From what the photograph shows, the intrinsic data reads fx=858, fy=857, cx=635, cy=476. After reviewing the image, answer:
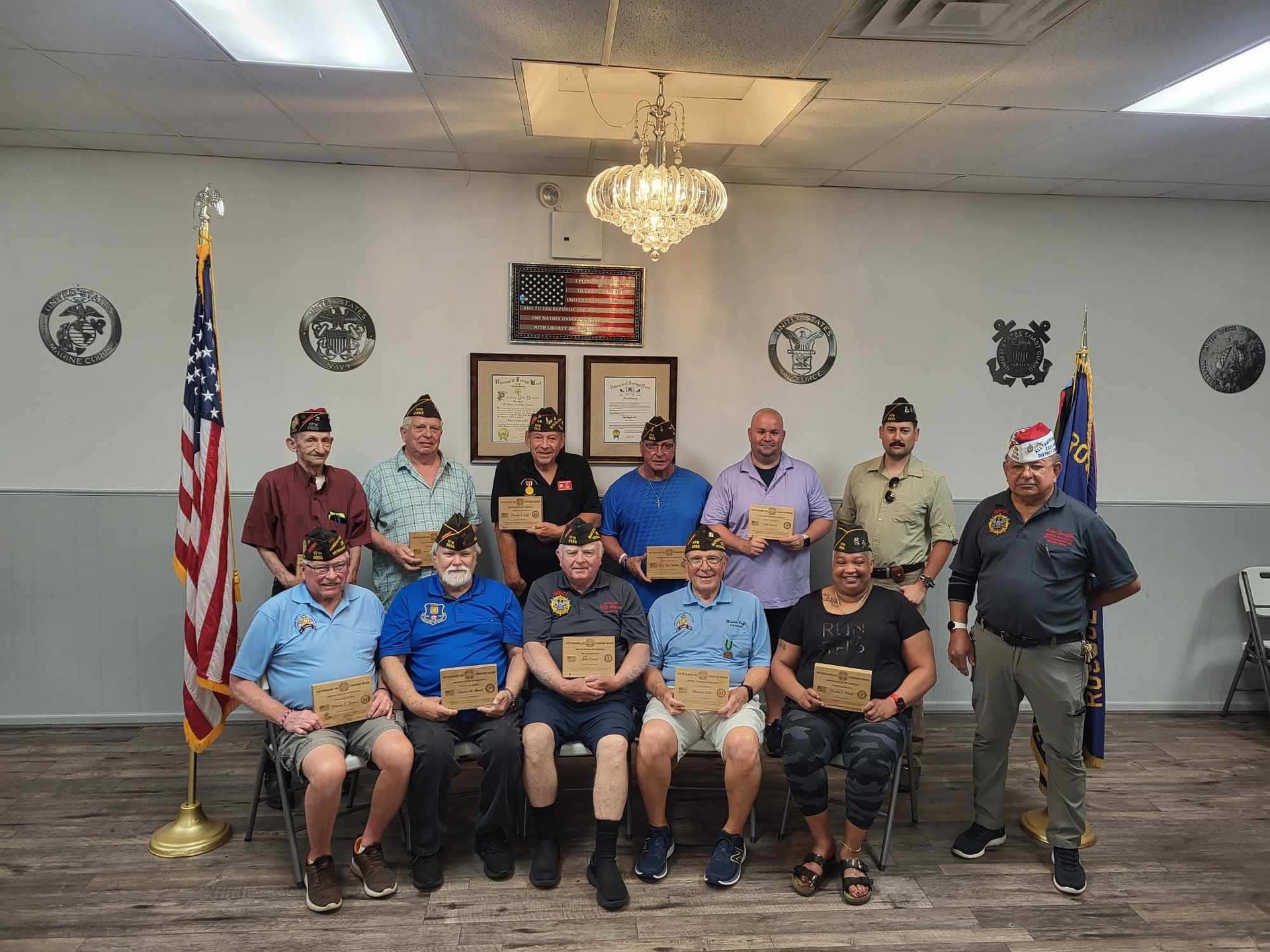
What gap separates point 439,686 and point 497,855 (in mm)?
640

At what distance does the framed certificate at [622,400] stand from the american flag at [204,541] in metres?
1.95

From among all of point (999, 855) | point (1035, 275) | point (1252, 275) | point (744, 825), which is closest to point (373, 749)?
point (744, 825)

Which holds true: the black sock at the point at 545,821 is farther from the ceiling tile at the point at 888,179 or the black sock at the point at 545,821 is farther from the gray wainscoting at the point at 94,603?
the ceiling tile at the point at 888,179

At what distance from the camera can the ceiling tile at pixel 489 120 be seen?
3441mm

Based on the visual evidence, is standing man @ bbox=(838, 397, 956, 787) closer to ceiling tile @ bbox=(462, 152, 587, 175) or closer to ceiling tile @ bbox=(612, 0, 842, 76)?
ceiling tile @ bbox=(612, 0, 842, 76)

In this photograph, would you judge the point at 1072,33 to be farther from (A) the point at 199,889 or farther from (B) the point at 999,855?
(A) the point at 199,889

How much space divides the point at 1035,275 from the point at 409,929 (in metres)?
4.66

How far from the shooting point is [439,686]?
10.6ft

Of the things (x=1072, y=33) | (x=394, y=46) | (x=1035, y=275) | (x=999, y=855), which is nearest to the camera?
(x=1072, y=33)

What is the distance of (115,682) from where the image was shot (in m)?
4.60

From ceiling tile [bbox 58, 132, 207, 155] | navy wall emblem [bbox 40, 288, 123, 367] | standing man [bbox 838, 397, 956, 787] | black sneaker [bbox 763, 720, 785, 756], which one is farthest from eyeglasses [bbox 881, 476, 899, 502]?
navy wall emblem [bbox 40, 288, 123, 367]

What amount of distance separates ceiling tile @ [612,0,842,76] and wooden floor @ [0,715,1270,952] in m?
2.96

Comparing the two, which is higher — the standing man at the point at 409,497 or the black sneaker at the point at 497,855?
the standing man at the point at 409,497

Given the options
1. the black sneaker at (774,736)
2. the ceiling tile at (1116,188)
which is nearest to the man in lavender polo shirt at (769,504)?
the black sneaker at (774,736)
